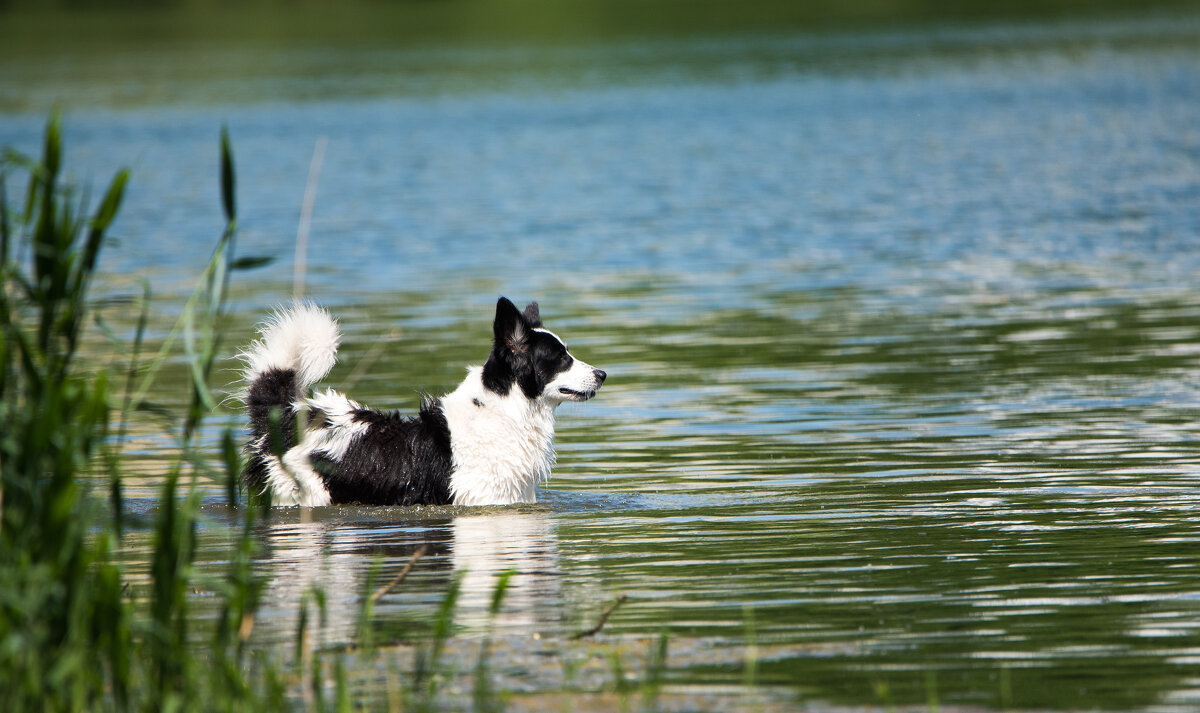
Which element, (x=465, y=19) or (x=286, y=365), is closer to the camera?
(x=286, y=365)

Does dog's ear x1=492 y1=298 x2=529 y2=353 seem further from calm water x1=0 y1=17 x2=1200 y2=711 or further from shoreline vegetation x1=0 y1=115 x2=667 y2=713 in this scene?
shoreline vegetation x1=0 y1=115 x2=667 y2=713

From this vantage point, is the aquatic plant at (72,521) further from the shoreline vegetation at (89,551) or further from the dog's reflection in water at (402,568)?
the dog's reflection in water at (402,568)

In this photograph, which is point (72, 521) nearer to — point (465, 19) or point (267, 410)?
point (267, 410)

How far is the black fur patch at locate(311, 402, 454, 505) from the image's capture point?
9.65 metres

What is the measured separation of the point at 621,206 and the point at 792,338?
11.8 meters

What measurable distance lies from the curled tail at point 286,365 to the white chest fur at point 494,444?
883 millimetres

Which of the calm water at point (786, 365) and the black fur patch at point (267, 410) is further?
the black fur patch at point (267, 410)

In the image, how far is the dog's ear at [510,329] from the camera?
30.3ft

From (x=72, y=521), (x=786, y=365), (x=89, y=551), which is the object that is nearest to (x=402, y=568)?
(x=89, y=551)

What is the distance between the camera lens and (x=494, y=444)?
9703 millimetres

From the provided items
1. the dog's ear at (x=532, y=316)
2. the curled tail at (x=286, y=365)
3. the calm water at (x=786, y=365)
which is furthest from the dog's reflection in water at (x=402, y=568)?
the dog's ear at (x=532, y=316)

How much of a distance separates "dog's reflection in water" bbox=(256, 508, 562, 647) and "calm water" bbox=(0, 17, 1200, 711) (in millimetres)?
32

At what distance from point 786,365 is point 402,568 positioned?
6768 millimetres

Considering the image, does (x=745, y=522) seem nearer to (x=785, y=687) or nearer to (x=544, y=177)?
(x=785, y=687)
